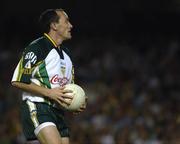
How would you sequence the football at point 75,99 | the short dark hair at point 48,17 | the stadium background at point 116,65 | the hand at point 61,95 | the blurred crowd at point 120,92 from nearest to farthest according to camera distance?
the hand at point 61,95 → the football at point 75,99 → the short dark hair at point 48,17 → the blurred crowd at point 120,92 → the stadium background at point 116,65

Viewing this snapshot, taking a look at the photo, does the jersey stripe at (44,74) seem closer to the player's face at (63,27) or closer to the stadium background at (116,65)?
the player's face at (63,27)

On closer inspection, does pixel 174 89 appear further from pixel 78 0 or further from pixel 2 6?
pixel 2 6

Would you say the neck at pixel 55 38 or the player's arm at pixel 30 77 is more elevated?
the neck at pixel 55 38

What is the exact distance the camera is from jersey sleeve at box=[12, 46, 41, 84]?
882cm

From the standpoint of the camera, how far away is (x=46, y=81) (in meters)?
8.94

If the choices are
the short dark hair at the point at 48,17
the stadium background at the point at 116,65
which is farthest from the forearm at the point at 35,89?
the stadium background at the point at 116,65

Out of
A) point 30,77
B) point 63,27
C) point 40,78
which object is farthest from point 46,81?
point 63,27

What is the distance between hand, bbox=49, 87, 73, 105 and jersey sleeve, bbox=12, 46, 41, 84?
31cm

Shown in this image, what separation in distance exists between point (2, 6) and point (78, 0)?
171 centimetres

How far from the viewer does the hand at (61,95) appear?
8.73 m

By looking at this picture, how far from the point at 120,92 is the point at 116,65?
46.2 inches

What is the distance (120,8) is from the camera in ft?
56.2

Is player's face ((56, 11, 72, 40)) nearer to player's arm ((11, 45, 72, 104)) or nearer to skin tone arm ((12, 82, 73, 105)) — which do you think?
player's arm ((11, 45, 72, 104))

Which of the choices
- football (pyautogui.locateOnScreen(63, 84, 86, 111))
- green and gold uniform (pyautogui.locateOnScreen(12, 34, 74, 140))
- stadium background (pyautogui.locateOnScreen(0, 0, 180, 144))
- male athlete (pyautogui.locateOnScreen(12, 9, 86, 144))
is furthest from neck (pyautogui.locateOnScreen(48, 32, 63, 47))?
stadium background (pyautogui.locateOnScreen(0, 0, 180, 144))
